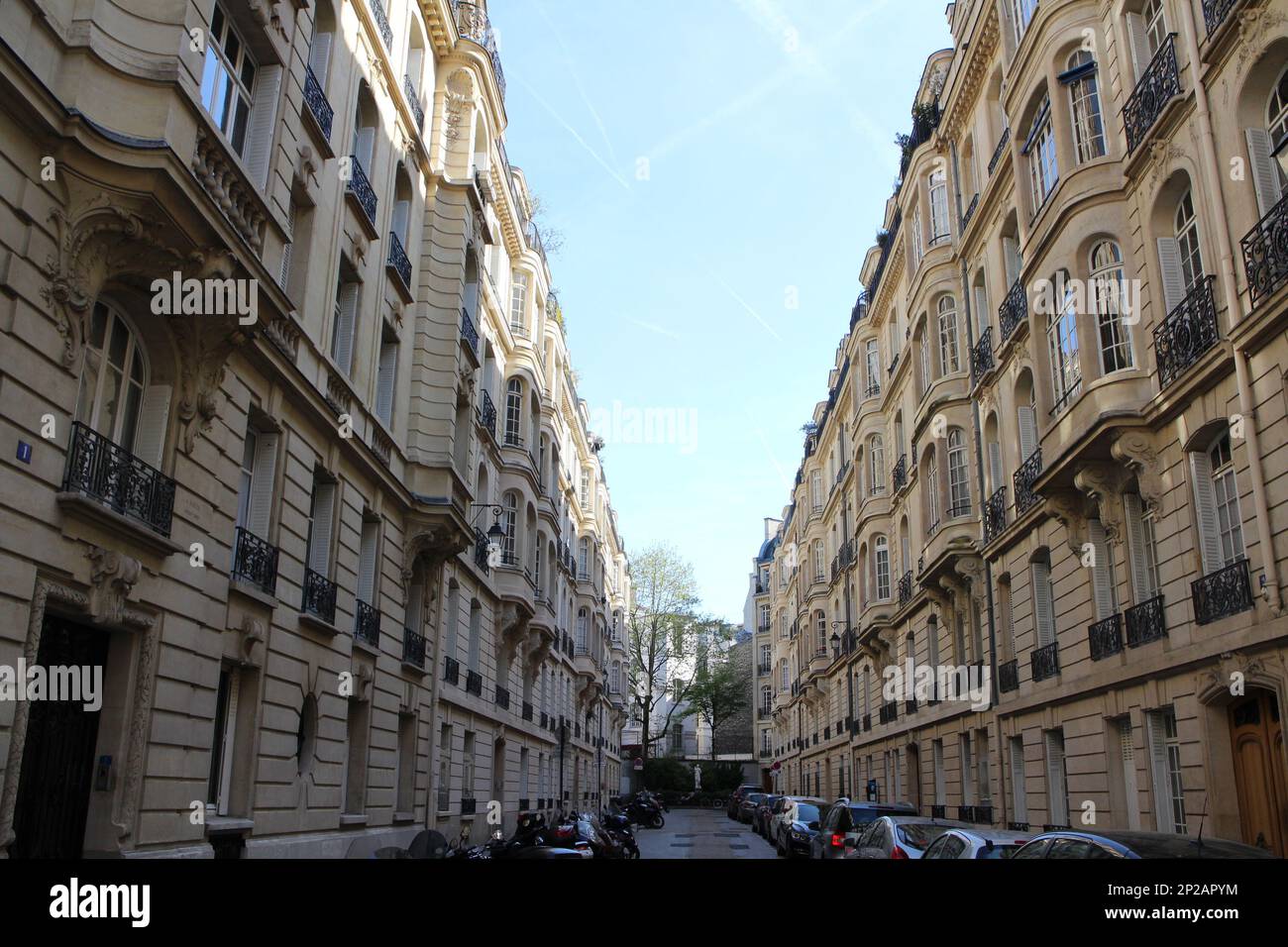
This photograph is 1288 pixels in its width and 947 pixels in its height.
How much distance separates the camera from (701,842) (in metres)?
37.6

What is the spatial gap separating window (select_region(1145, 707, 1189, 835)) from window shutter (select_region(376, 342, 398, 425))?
14867 millimetres

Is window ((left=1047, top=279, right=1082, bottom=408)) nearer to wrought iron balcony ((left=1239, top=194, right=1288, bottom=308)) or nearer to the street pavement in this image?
wrought iron balcony ((left=1239, top=194, right=1288, bottom=308))

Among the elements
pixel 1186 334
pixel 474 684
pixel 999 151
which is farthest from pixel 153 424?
pixel 999 151

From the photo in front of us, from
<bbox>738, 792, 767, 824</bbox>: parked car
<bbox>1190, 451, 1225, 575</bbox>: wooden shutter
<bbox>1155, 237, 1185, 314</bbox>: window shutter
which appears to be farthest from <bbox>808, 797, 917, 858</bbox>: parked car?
<bbox>738, 792, 767, 824</bbox>: parked car

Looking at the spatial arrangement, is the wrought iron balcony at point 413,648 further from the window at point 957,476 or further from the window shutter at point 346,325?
the window at point 957,476

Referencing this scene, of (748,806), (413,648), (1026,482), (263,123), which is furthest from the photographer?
(748,806)

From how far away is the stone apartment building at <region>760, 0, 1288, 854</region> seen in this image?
1349cm

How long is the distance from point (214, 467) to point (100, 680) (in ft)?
10.0

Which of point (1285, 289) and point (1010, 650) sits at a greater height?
point (1285, 289)

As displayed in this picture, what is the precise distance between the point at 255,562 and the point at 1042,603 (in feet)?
51.5

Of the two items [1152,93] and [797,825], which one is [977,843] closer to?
[1152,93]

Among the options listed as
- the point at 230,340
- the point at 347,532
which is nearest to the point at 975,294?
the point at 347,532

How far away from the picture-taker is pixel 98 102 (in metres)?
10.1
